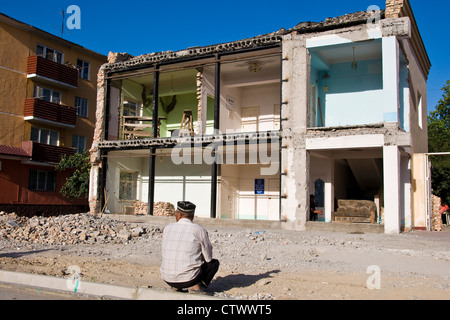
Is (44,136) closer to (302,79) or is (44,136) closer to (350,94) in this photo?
(302,79)

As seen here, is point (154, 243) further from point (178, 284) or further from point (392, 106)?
point (392, 106)

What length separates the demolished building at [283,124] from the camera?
56.4ft

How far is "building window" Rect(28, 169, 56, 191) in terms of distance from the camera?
29642 mm

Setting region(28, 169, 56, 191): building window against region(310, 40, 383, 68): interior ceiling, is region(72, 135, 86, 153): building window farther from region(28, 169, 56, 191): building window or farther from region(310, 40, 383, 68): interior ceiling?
region(310, 40, 383, 68): interior ceiling

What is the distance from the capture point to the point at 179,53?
2200 centimetres

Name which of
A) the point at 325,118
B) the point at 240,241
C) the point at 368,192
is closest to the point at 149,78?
the point at 325,118

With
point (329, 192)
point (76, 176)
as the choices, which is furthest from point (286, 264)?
point (76, 176)

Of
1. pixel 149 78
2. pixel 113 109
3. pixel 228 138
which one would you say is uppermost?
pixel 149 78

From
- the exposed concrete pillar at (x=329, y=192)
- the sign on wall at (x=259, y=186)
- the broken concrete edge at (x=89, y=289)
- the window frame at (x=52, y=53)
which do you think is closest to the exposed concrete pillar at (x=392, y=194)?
the exposed concrete pillar at (x=329, y=192)

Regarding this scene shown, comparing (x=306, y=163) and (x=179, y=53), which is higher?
(x=179, y=53)

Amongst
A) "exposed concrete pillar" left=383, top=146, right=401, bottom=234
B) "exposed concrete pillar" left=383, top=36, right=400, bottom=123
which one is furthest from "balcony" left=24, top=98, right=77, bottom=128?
"exposed concrete pillar" left=383, top=146, right=401, bottom=234

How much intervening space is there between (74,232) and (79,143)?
65.5 ft

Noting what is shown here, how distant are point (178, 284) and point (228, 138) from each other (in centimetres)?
1429

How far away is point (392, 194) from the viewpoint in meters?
15.8
